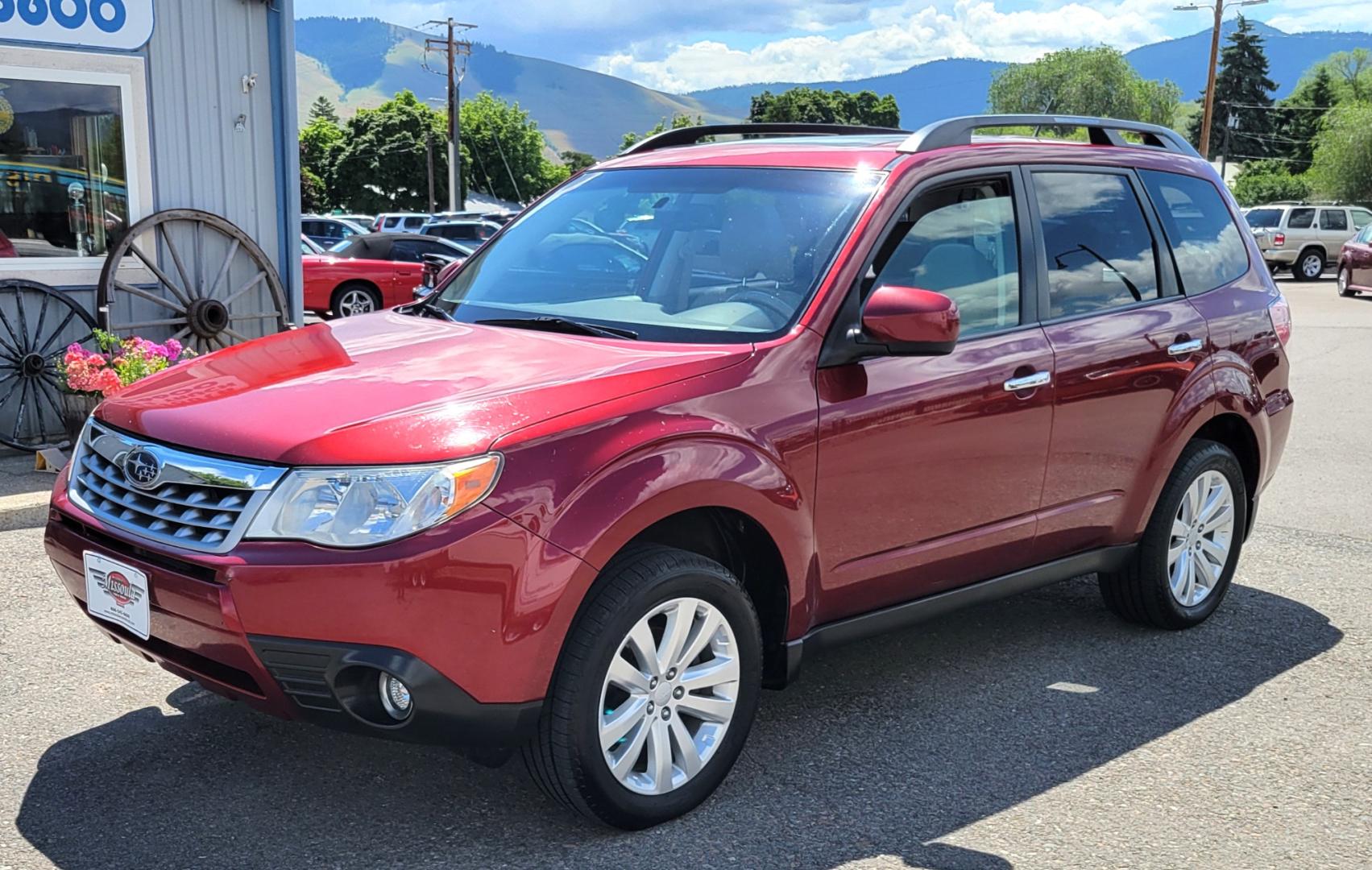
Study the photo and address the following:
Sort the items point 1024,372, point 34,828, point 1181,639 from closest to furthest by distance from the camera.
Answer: point 34,828, point 1024,372, point 1181,639

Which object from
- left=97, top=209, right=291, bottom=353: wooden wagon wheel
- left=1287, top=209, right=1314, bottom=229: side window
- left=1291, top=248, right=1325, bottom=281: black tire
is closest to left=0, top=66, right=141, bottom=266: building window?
left=97, top=209, right=291, bottom=353: wooden wagon wheel

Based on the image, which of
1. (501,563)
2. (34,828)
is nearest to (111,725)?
(34,828)

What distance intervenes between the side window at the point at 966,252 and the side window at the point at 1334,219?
1236 inches

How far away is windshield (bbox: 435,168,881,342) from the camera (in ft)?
12.7

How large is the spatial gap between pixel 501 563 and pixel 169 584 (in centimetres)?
80

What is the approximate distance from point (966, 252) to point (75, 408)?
16.7 ft

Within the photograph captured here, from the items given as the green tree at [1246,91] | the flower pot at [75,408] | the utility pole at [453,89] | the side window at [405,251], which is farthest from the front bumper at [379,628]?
the green tree at [1246,91]

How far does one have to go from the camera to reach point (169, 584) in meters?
3.10

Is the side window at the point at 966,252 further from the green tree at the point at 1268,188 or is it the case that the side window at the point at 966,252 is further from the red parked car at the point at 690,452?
the green tree at the point at 1268,188

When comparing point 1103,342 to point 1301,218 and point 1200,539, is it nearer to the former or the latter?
point 1200,539

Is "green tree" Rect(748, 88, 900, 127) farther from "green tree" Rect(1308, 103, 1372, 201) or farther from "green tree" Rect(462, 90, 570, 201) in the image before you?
"green tree" Rect(1308, 103, 1372, 201)

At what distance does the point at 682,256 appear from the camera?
4.11 meters

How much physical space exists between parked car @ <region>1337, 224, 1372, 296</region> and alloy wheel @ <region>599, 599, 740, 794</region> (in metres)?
24.8

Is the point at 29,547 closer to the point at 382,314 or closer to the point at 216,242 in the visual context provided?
the point at 382,314
